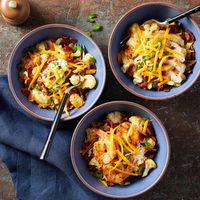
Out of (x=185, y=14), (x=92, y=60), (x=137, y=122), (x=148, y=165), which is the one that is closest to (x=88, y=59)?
(x=92, y=60)

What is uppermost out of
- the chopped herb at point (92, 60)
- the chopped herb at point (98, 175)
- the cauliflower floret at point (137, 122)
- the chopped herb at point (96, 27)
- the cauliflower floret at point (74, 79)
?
the chopped herb at point (96, 27)

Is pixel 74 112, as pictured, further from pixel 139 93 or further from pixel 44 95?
pixel 139 93

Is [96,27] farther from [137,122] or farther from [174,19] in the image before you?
[137,122]

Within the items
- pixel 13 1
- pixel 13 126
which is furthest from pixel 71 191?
Answer: pixel 13 1

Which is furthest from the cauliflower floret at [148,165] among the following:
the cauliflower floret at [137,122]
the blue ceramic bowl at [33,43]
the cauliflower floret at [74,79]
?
the cauliflower floret at [74,79]

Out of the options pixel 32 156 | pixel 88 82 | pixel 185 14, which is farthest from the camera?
pixel 32 156

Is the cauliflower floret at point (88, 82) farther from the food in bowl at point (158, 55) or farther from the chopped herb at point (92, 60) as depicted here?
the food in bowl at point (158, 55)
